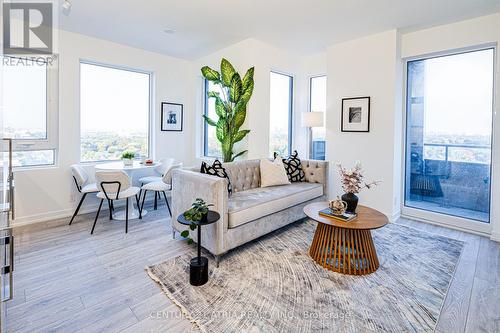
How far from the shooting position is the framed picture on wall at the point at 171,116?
516cm

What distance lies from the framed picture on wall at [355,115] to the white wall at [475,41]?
3.20 feet

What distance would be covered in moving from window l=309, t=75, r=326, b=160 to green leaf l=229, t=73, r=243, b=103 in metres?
1.89

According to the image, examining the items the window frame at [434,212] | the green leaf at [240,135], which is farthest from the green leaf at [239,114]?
the window frame at [434,212]

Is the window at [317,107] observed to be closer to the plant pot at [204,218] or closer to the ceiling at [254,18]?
the ceiling at [254,18]

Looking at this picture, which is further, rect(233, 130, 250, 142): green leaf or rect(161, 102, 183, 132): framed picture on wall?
rect(161, 102, 183, 132): framed picture on wall

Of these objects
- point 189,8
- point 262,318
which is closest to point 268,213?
point 262,318

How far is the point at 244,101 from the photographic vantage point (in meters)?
4.27

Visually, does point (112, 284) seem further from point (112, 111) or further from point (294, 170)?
point (112, 111)

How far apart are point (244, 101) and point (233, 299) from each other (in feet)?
10.0

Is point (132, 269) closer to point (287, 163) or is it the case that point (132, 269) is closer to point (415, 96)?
point (287, 163)

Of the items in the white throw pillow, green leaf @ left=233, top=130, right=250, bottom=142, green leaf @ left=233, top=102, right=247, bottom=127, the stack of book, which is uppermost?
green leaf @ left=233, top=102, right=247, bottom=127

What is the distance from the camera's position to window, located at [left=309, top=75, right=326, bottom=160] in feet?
17.3

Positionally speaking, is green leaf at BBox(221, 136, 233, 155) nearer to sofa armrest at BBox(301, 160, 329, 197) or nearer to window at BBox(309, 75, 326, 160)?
sofa armrest at BBox(301, 160, 329, 197)

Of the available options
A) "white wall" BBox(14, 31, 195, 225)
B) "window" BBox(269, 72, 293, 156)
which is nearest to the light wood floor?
"white wall" BBox(14, 31, 195, 225)
